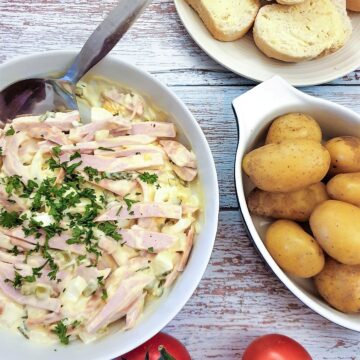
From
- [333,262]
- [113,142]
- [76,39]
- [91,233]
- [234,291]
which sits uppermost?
[76,39]

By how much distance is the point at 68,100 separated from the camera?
122 cm

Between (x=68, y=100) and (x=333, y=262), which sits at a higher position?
(x=68, y=100)

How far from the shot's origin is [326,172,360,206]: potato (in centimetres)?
114

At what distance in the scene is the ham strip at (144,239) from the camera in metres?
1.11

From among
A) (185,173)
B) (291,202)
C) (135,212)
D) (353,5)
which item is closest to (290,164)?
(291,202)

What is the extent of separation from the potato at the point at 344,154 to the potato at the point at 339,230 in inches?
3.7

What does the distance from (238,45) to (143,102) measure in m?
0.32

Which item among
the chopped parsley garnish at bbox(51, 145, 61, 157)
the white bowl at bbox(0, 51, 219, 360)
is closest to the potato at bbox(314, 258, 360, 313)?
the white bowl at bbox(0, 51, 219, 360)

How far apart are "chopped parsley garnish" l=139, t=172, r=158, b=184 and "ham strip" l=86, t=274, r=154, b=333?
192mm

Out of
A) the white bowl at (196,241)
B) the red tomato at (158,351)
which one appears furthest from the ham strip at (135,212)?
the red tomato at (158,351)

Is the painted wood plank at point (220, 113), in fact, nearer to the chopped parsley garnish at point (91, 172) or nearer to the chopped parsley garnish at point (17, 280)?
the chopped parsley garnish at point (91, 172)

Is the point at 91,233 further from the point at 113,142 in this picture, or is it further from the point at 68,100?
the point at 68,100

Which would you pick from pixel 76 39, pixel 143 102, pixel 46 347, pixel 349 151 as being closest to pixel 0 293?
pixel 46 347

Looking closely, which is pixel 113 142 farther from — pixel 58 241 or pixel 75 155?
pixel 58 241
